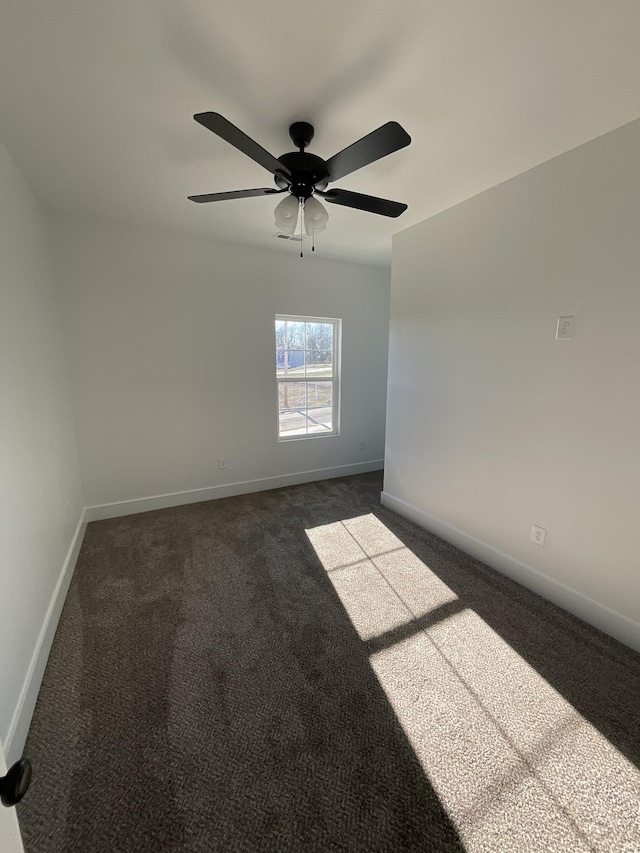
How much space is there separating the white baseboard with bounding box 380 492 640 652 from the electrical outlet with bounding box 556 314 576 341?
1.46 meters

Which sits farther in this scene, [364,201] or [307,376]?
[307,376]

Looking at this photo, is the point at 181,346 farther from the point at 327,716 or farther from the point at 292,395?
the point at 327,716

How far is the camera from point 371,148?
130 centimetres

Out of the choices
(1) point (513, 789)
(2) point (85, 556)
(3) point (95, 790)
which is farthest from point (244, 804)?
(2) point (85, 556)

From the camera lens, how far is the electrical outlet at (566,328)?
188 cm

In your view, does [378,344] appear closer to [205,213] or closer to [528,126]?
[205,213]

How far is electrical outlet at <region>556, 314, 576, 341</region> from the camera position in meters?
1.88

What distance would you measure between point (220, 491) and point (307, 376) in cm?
162

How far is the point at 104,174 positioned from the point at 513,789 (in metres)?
3.55

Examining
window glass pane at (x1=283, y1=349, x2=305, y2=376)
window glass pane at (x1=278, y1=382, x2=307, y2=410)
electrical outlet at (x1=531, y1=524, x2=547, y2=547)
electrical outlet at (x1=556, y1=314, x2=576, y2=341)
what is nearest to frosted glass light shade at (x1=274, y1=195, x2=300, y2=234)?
electrical outlet at (x1=556, y1=314, x2=576, y2=341)

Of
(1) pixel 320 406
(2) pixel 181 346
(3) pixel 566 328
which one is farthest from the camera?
(1) pixel 320 406

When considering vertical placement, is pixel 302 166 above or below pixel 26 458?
above

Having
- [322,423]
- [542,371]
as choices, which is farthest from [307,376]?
[542,371]

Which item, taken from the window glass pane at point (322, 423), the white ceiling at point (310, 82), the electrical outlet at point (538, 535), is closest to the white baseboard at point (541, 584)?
the electrical outlet at point (538, 535)
